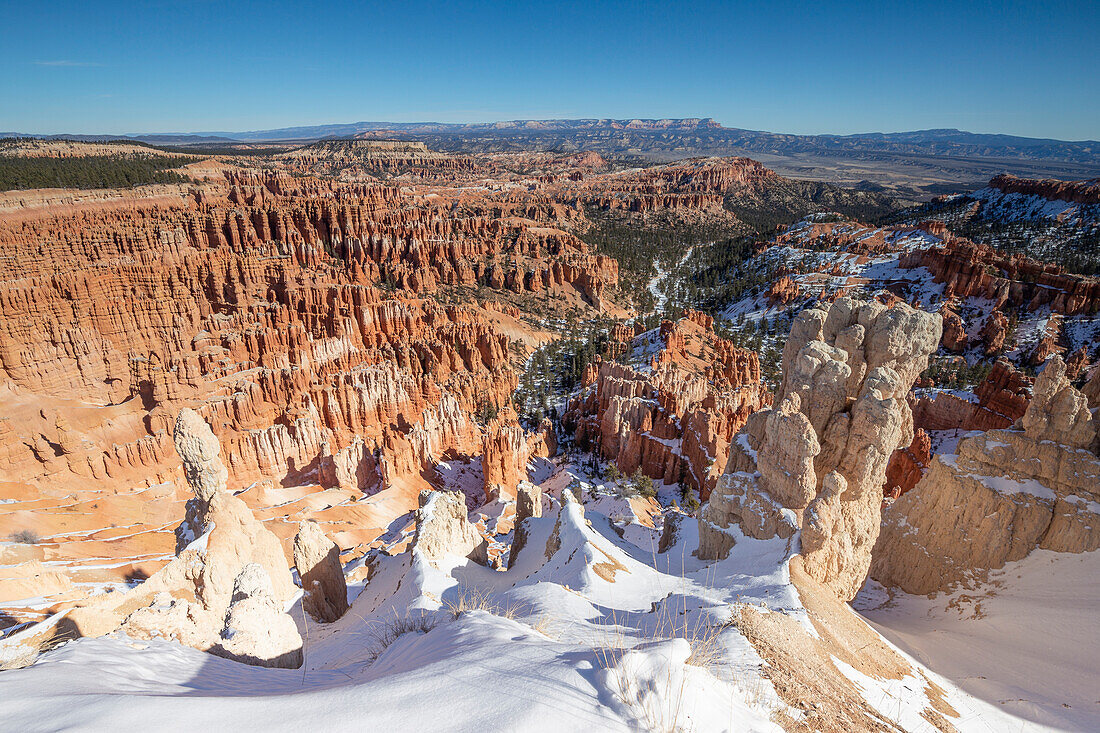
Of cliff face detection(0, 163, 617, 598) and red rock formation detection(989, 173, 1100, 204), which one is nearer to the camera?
cliff face detection(0, 163, 617, 598)

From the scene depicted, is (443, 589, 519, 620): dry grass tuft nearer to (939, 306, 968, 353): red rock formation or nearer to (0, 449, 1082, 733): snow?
(0, 449, 1082, 733): snow

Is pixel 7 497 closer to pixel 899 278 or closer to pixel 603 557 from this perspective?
pixel 603 557

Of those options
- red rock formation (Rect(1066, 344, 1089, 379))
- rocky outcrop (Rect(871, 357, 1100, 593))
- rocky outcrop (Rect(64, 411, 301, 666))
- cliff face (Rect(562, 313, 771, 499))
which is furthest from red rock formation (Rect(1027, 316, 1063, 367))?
rocky outcrop (Rect(64, 411, 301, 666))

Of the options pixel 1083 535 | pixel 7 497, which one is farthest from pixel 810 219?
pixel 7 497

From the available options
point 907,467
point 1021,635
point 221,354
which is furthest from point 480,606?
point 221,354

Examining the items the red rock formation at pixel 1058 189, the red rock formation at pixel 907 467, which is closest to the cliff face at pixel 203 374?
the red rock formation at pixel 907 467

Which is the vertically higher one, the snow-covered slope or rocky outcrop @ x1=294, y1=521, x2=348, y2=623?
the snow-covered slope
